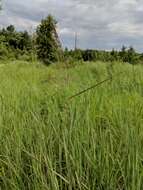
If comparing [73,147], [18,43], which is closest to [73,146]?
[73,147]

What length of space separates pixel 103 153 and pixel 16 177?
36 centimetres

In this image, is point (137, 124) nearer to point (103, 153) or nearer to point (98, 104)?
point (103, 153)

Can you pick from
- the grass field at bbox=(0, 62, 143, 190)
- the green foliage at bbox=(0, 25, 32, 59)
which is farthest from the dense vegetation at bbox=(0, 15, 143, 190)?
the green foliage at bbox=(0, 25, 32, 59)

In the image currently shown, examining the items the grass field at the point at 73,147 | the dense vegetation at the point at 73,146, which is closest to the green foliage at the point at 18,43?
the dense vegetation at the point at 73,146

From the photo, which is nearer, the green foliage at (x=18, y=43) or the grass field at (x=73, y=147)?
the grass field at (x=73, y=147)

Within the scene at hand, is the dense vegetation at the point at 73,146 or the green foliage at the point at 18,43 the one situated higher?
the green foliage at the point at 18,43

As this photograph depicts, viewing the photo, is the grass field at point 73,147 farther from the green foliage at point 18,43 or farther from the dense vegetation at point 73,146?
the green foliage at point 18,43

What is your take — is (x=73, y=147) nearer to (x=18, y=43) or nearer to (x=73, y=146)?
(x=73, y=146)

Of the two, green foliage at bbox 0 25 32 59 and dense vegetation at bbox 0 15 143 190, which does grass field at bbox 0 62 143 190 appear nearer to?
dense vegetation at bbox 0 15 143 190

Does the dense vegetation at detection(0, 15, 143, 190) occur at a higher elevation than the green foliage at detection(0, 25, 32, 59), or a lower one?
lower

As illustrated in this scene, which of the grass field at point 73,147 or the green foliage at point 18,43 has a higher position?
the green foliage at point 18,43

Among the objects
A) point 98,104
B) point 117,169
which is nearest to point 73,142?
point 117,169

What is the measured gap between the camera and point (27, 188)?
1.45 meters

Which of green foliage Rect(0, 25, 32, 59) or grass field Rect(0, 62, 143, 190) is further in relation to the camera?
green foliage Rect(0, 25, 32, 59)
